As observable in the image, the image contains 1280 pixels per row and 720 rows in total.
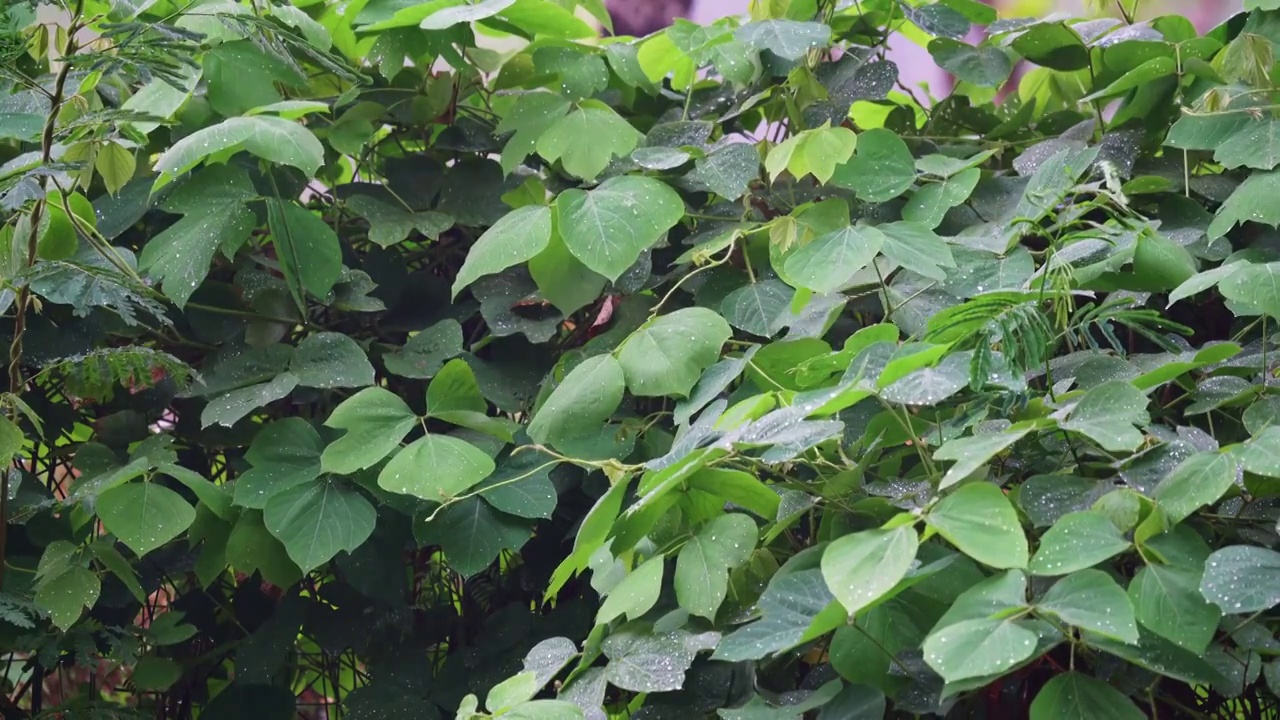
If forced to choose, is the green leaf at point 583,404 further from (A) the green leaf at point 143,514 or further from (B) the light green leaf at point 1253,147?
(B) the light green leaf at point 1253,147

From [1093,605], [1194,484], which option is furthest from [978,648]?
[1194,484]

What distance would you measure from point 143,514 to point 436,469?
0.29m

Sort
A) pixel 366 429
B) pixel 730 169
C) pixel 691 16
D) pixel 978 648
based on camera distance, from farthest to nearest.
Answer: pixel 691 16 → pixel 730 169 → pixel 366 429 → pixel 978 648

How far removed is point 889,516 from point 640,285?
484mm

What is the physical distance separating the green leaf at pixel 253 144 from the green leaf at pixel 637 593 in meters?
0.52

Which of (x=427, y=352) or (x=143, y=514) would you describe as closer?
(x=143, y=514)

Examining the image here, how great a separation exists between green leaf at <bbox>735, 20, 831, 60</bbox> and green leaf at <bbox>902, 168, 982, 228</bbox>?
0.20 metres

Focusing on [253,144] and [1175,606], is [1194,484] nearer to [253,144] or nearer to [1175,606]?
[1175,606]

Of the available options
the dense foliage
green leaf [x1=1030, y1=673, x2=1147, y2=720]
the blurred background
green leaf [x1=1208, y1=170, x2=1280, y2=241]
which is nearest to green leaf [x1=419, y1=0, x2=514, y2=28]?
the dense foliage

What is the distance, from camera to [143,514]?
1.05 metres

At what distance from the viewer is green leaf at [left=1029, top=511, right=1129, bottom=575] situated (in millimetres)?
653

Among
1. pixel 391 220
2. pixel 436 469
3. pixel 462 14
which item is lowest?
pixel 436 469

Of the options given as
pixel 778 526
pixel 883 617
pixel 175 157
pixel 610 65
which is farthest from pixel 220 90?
pixel 883 617

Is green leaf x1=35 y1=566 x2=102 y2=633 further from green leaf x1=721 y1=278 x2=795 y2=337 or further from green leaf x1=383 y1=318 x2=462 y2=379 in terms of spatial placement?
green leaf x1=721 y1=278 x2=795 y2=337
